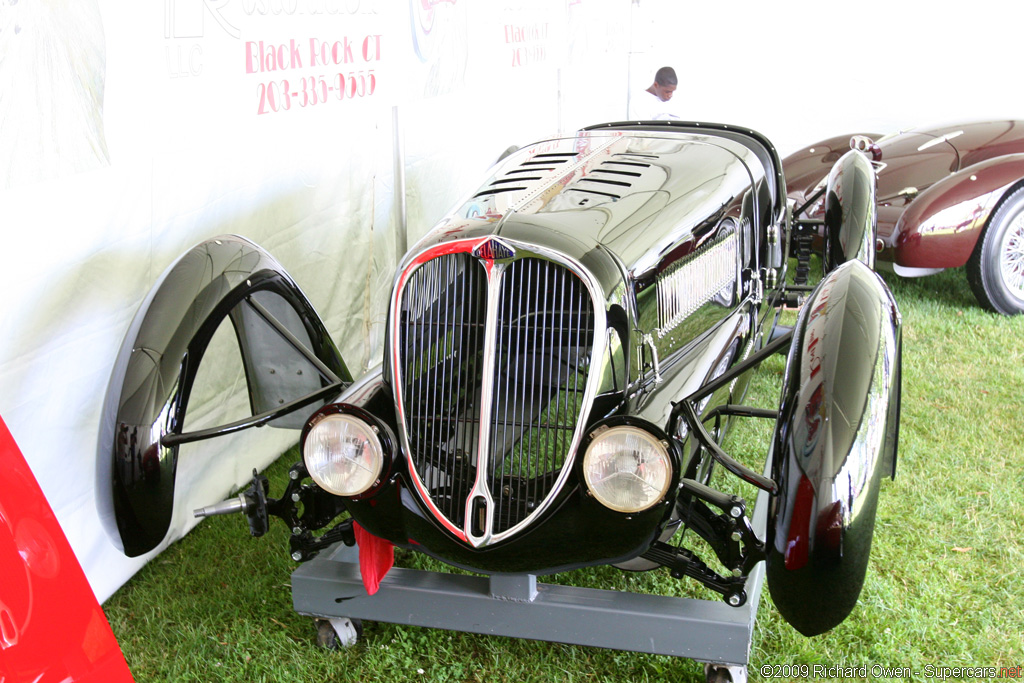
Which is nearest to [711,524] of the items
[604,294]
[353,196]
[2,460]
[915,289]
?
[604,294]

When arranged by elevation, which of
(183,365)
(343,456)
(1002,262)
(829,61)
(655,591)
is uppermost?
(829,61)

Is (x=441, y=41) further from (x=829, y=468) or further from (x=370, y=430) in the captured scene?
(x=829, y=468)

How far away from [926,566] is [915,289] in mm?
3584

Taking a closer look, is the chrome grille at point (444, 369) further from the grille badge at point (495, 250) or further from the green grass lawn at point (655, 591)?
the green grass lawn at point (655, 591)

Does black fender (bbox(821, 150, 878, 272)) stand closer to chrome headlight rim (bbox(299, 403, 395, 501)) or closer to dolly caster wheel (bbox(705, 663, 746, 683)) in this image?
dolly caster wheel (bbox(705, 663, 746, 683))

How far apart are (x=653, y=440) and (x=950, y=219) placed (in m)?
4.06

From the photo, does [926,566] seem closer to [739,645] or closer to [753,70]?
[739,645]

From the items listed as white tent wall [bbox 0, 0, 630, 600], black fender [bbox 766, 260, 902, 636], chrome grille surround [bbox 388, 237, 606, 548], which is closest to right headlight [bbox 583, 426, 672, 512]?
chrome grille surround [bbox 388, 237, 606, 548]

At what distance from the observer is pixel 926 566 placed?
2908 mm

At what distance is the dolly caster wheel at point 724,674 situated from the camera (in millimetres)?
2283

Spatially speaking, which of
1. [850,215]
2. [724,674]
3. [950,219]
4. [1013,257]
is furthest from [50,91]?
[1013,257]

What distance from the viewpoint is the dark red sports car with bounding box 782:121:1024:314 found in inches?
201

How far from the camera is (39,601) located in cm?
141

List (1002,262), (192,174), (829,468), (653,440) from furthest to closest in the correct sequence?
(1002,262) < (192,174) < (653,440) < (829,468)
